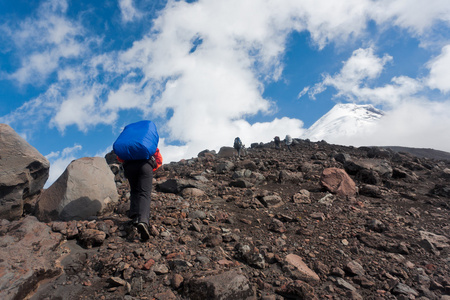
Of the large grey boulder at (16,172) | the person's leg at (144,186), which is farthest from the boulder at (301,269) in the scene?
the large grey boulder at (16,172)

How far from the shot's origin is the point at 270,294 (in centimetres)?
341

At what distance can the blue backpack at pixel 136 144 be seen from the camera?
14.9ft

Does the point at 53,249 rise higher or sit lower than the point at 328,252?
higher

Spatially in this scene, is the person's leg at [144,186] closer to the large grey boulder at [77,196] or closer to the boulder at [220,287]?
the large grey boulder at [77,196]

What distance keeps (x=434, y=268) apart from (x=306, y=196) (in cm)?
325

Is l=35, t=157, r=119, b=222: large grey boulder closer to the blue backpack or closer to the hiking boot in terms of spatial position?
the blue backpack

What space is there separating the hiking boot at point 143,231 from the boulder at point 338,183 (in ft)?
19.3

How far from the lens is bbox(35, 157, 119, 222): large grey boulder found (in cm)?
527

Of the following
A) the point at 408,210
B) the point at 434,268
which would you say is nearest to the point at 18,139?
the point at 434,268

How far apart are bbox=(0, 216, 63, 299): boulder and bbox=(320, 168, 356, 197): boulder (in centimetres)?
709

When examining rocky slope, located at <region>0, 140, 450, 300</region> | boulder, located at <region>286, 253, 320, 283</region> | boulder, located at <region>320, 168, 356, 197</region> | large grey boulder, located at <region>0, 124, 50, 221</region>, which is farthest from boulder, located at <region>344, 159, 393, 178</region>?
large grey boulder, located at <region>0, 124, 50, 221</region>

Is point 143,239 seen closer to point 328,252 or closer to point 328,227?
point 328,252

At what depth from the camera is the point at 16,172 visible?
599 centimetres

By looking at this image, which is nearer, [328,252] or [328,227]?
[328,252]
